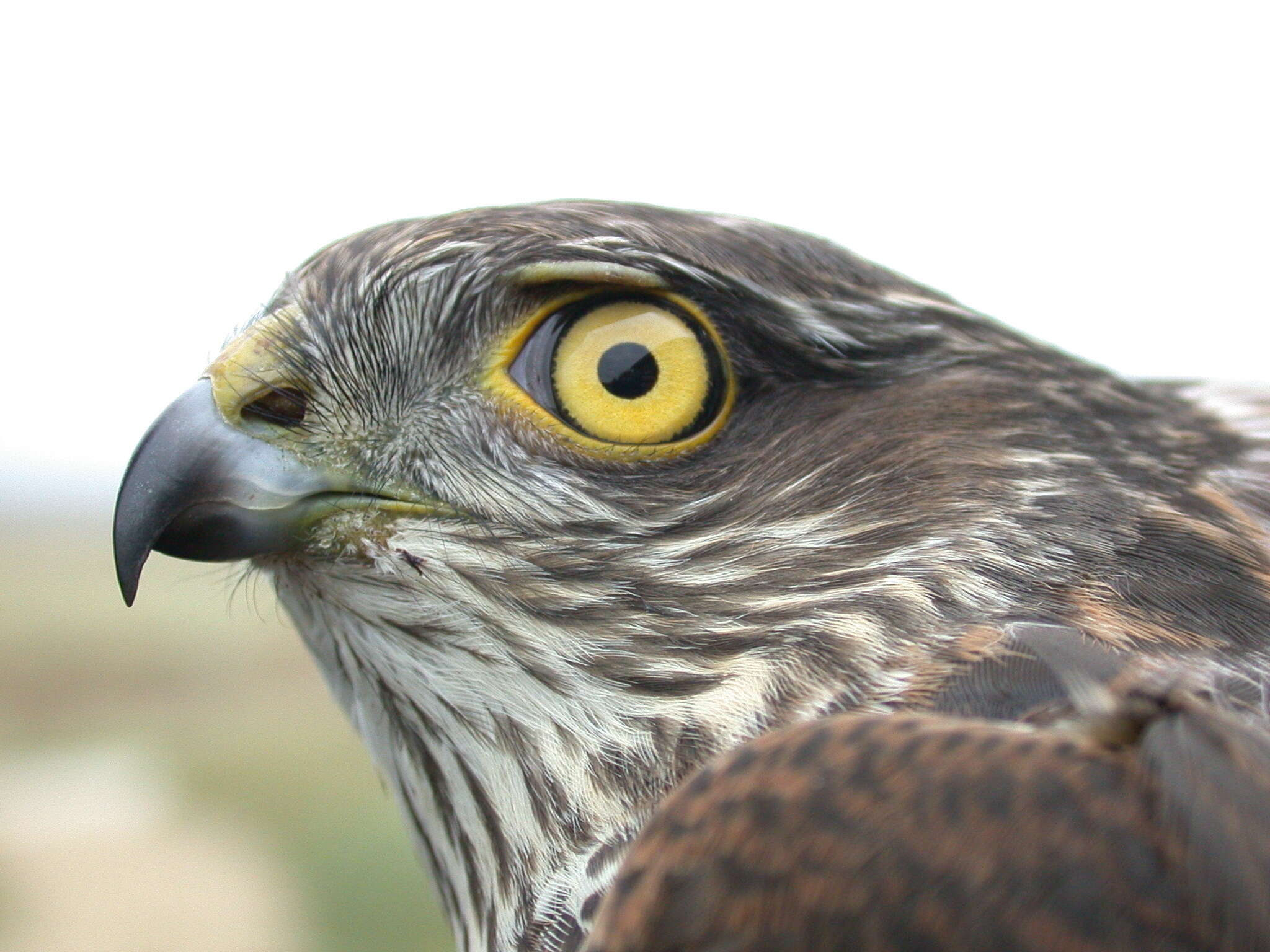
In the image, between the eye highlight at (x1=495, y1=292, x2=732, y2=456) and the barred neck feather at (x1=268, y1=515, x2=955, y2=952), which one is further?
the eye highlight at (x1=495, y1=292, x2=732, y2=456)

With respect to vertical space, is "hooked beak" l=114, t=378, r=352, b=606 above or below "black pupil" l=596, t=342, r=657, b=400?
below

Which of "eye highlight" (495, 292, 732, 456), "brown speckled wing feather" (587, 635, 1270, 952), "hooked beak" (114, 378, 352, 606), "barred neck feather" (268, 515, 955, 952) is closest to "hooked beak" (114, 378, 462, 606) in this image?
"hooked beak" (114, 378, 352, 606)

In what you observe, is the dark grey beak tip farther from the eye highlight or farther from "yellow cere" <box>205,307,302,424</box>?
the eye highlight

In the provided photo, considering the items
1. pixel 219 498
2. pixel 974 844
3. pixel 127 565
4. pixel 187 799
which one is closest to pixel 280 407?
pixel 219 498

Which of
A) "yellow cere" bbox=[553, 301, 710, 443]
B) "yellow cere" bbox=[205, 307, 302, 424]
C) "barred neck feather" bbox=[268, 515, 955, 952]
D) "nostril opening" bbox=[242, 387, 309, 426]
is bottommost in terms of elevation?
"barred neck feather" bbox=[268, 515, 955, 952]

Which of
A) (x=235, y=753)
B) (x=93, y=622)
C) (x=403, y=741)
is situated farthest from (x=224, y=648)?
(x=403, y=741)

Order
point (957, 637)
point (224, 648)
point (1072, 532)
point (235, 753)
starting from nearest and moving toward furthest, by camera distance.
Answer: point (957, 637)
point (1072, 532)
point (235, 753)
point (224, 648)

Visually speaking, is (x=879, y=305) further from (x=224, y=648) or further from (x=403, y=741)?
(x=224, y=648)

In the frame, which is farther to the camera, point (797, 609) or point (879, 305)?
point (879, 305)
